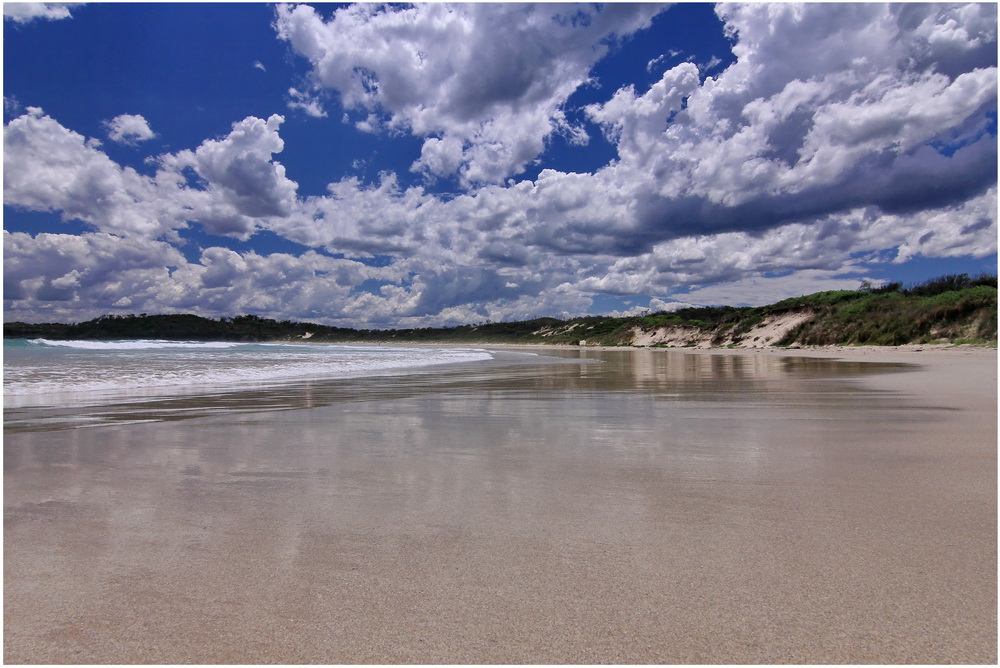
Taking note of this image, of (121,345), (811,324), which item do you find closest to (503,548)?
(811,324)

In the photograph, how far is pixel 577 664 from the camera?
5.90 feet

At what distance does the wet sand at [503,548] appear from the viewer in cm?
192

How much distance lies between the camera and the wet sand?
1.92m

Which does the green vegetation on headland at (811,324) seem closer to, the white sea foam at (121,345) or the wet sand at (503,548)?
the wet sand at (503,548)

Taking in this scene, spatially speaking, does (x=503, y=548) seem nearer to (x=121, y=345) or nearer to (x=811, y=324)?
(x=811, y=324)

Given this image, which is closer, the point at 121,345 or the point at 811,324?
the point at 811,324

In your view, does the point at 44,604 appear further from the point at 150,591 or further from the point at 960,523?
the point at 960,523


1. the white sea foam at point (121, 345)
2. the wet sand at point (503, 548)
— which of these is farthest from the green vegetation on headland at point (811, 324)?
the white sea foam at point (121, 345)

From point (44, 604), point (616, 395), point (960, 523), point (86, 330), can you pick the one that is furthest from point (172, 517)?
point (86, 330)

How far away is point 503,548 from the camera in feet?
8.82

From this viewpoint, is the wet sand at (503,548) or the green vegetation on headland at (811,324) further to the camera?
the green vegetation on headland at (811,324)

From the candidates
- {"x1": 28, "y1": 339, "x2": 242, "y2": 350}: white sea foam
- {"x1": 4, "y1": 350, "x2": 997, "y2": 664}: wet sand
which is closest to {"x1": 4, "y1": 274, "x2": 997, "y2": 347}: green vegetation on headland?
{"x1": 4, "y1": 350, "x2": 997, "y2": 664}: wet sand

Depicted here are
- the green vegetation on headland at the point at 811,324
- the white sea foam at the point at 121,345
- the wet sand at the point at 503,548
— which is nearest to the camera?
the wet sand at the point at 503,548

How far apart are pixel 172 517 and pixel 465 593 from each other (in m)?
2.09
